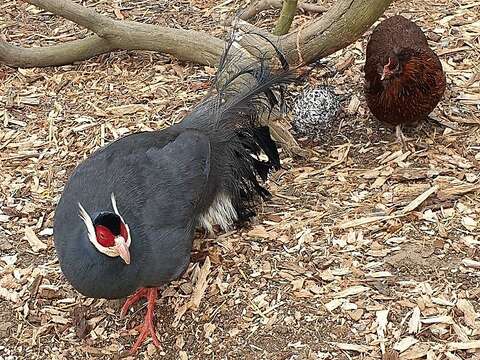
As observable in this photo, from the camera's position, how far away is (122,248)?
3324 millimetres

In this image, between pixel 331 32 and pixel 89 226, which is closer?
pixel 89 226

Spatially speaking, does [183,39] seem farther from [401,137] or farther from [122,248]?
[122,248]

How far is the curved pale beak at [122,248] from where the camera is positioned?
3311 millimetres

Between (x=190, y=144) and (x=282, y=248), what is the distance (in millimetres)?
780

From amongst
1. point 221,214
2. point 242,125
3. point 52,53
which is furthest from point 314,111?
point 52,53

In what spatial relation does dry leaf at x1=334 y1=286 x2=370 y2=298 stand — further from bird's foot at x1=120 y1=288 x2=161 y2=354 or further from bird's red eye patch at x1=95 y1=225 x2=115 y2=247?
bird's red eye patch at x1=95 y1=225 x2=115 y2=247

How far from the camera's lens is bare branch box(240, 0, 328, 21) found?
6172 millimetres

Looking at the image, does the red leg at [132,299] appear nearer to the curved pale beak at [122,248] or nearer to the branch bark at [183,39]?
the curved pale beak at [122,248]

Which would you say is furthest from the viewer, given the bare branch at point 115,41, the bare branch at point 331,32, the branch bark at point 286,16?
the bare branch at point 115,41

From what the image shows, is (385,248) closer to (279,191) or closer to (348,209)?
(348,209)

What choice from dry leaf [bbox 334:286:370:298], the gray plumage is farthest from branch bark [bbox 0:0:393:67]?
dry leaf [bbox 334:286:370:298]

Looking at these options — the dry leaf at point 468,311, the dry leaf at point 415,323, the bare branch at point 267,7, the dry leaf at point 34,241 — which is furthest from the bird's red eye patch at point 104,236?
the bare branch at point 267,7

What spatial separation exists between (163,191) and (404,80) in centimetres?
190

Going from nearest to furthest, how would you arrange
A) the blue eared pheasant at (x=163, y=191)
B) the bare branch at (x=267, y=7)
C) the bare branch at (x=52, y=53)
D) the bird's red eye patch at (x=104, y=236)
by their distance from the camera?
the bird's red eye patch at (x=104, y=236), the blue eared pheasant at (x=163, y=191), the bare branch at (x=52, y=53), the bare branch at (x=267, y=7)
